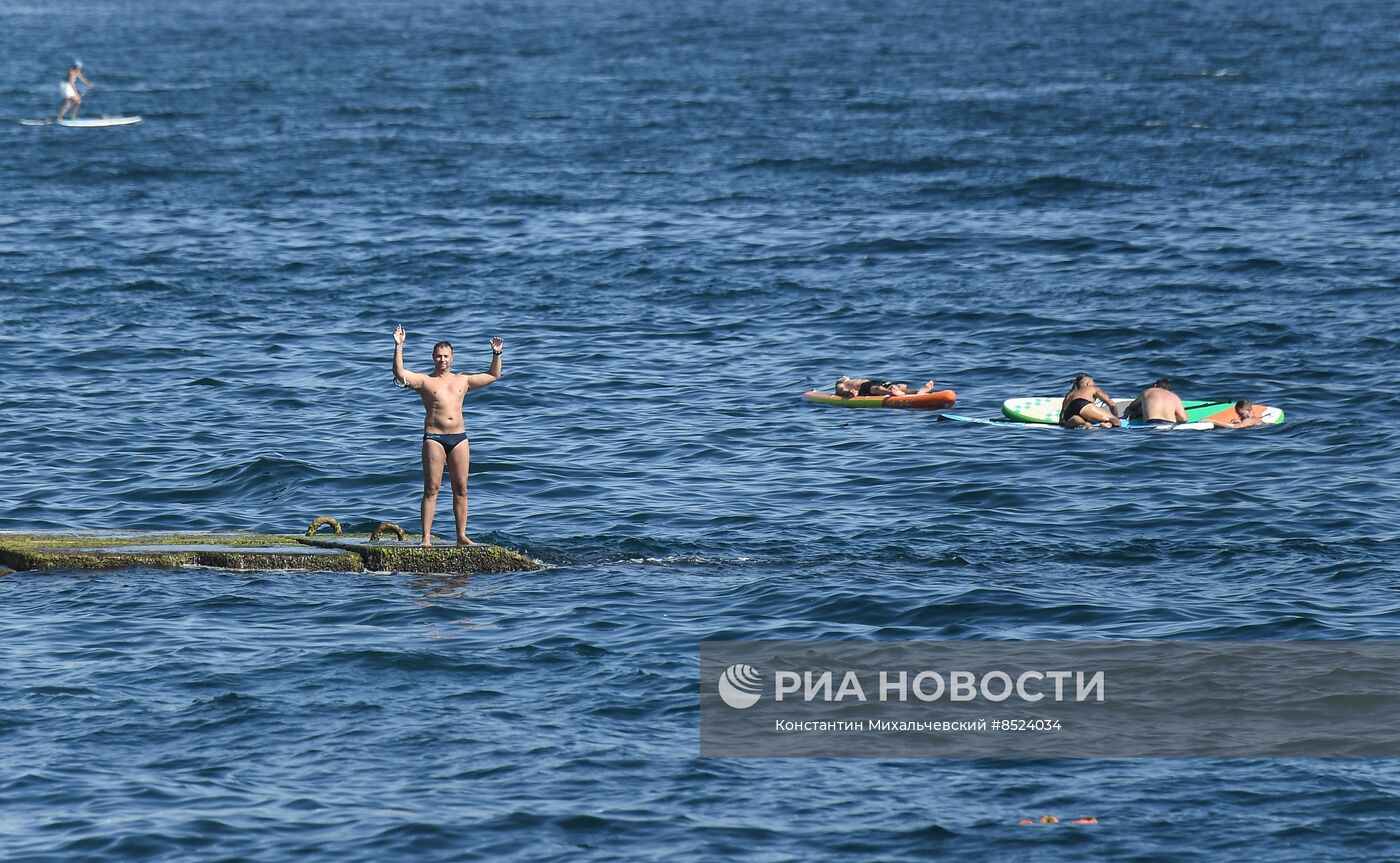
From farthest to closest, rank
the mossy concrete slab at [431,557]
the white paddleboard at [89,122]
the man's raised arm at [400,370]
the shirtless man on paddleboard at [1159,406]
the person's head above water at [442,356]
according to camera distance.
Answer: the white paddleboard at [89,122] < the shirtless man on paddleboard at [1159,406] < the mossy concrete slab at [431,557] < the person's head above water at [442,356] < the man's raised arm at [400,370]

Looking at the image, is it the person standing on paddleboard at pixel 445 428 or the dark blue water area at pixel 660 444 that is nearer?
the dark blue water area at pixel 660 444

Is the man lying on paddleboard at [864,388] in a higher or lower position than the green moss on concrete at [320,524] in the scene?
higher

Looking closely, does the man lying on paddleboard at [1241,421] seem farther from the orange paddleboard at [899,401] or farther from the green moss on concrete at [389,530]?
the green moss on concrete at [389,530]

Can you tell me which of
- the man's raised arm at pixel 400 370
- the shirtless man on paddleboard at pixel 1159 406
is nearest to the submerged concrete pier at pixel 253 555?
the man's raised arm at pixel 400 370

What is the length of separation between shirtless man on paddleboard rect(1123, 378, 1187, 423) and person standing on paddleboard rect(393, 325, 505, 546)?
11.6 m

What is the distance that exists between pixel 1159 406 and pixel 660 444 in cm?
743

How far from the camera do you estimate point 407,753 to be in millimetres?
15328

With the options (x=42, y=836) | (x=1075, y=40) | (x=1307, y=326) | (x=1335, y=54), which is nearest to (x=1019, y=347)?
(x=1307, y=326)

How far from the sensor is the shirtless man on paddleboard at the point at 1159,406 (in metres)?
27.2

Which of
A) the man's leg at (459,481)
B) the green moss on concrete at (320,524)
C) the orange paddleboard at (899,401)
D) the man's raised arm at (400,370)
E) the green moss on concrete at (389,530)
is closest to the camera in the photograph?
the man's raised arm at (400,370)

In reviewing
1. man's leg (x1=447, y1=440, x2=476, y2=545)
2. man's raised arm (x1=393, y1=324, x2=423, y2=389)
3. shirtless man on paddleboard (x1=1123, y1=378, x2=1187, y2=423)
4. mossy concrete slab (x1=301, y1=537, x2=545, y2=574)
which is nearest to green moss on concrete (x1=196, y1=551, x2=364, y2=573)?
mossy concrete slab (x1=301, y1=537, x2=545, y2=574)

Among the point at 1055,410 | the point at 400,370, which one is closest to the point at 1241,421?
the point at 1055,410

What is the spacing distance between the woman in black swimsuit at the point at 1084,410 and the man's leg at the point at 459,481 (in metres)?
10.8

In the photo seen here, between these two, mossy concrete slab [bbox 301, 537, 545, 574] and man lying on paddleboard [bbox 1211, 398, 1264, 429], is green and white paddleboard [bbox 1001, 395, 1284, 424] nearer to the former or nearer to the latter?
man lying on paddleboard [bbox 1211, 398, 1264, 429]
